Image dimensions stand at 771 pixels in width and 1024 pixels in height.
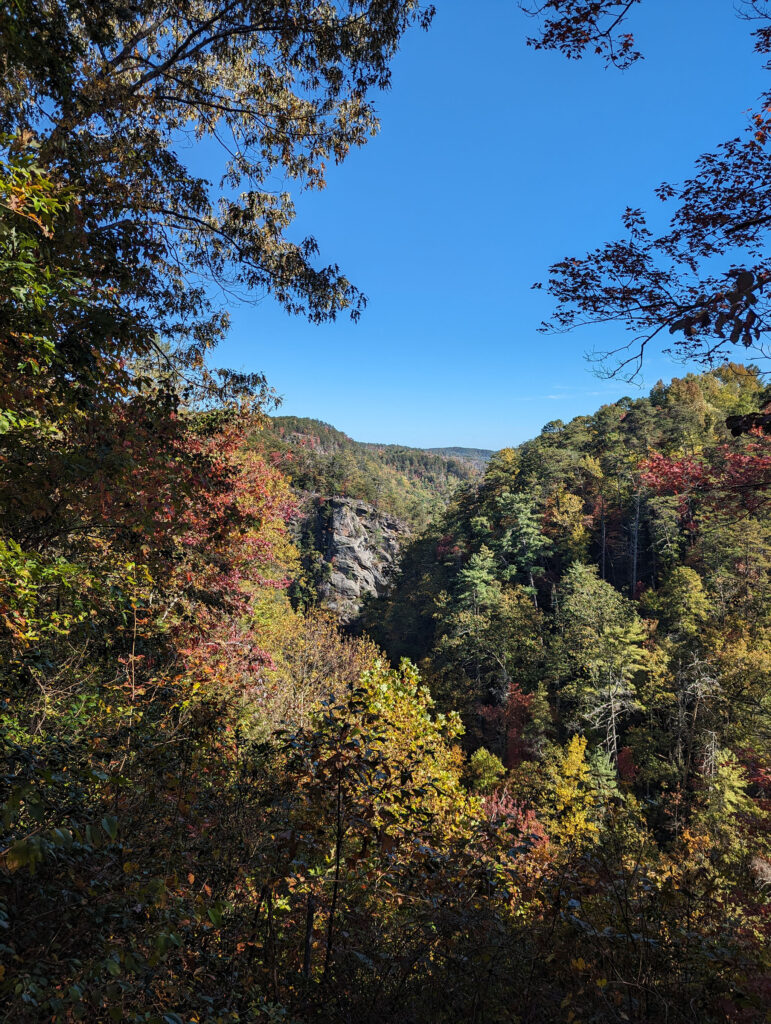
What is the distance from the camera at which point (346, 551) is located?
5319 centimetres

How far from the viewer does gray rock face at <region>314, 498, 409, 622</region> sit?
49.9 metres

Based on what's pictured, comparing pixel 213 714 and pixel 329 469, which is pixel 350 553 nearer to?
pixel 329 469

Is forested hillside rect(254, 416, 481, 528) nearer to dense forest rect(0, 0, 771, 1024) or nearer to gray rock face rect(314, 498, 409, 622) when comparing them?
gray rock face rect(314, 498, 409, 622)

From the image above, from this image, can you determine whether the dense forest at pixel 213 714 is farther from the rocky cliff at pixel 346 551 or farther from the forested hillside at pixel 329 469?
the rocky cliff at pixel 346 551

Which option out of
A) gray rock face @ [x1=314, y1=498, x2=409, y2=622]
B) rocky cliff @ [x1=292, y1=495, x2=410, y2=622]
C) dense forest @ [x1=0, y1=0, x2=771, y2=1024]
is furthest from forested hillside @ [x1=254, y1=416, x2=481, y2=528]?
dense forest @ [x1=0, y1=0, x2=771, y2=1024]

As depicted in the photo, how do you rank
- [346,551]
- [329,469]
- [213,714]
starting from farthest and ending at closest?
[329,469] → [346,551] → [213,714]

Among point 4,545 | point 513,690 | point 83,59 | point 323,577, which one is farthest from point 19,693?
point 323,577

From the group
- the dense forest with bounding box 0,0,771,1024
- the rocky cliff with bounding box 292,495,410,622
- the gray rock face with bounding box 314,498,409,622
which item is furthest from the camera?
the rocky cliff with bounding box 292,495,410,622

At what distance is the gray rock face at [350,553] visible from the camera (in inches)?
1964

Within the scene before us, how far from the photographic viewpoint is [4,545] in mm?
3250

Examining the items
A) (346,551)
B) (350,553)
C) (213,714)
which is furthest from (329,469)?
(213,714)

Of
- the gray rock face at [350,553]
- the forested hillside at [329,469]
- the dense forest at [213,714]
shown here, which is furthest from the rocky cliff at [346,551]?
the dense forest at [213,714]

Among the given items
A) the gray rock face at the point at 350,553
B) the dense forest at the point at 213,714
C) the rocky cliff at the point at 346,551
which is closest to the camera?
the dense forest at the point at 213,714

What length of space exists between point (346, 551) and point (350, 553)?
51cm
